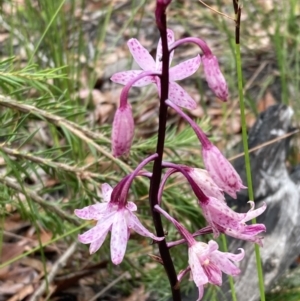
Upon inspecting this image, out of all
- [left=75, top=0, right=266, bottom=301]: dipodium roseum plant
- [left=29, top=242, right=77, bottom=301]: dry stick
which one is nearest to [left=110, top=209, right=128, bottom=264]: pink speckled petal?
[left=75, top=0, right=266, bottom=301]: dipodium roseum plant

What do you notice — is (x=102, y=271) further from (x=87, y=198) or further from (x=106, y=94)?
(x=106, y=94)

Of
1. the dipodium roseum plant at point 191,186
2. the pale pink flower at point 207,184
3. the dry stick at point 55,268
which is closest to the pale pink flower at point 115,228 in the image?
the dipodium roseum plant at point 191,186

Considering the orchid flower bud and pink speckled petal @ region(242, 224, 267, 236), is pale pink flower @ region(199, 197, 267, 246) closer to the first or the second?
pink speckled petal @ region(242, 224, 267, 236)

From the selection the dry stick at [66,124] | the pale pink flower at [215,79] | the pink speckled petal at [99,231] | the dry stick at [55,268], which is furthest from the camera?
the dry stick at [55,268]

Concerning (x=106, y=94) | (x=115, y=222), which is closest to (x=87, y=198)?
(x=115, y=222)

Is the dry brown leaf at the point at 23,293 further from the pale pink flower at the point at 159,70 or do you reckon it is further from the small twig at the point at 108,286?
the pale pink flower at the point at 159,70

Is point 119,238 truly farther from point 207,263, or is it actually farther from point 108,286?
point 108,286

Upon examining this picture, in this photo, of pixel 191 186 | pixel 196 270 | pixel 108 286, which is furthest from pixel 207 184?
pixel 108 286
